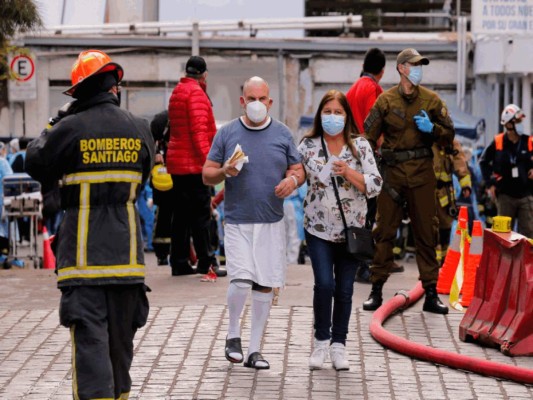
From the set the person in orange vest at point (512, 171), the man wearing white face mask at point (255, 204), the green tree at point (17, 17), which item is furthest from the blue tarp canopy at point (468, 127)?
the man wearing white face mask at point (255, 204)

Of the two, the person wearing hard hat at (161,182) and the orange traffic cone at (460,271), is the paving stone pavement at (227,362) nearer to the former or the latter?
the orange traffic cone at (460,271)

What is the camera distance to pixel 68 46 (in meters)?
29.0

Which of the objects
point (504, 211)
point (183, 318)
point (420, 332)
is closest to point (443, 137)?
point (420, 332)

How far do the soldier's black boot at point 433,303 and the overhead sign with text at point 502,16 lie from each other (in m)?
16.1

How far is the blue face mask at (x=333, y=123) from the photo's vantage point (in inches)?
361

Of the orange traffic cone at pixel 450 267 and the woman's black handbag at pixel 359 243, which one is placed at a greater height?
the woman's black handbag at pixel 359 243

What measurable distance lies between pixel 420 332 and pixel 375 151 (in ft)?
5.61

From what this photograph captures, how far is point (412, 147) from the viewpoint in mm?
11172

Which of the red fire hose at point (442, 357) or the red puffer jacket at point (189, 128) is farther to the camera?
the red puffer jacket at point (189, 128)

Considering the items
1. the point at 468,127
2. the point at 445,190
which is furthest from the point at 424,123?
the point at 468,127

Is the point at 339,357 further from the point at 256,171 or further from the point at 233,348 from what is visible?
the point at 256,171

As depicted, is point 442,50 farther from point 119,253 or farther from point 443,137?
point 119,253

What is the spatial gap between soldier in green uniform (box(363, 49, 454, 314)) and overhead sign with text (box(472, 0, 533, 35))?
632 inches

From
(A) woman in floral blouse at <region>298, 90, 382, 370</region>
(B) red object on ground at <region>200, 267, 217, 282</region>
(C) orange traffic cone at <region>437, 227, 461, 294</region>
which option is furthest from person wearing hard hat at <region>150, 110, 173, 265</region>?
(A) woman in floral blouse at <region>298, 90, 382, 370</region>
